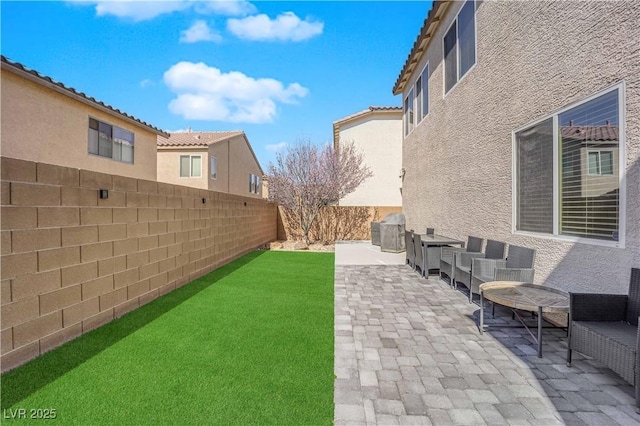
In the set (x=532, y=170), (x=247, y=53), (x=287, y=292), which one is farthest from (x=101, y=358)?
(x=247, y=53)

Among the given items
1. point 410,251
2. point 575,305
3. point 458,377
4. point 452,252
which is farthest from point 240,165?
point 575,305

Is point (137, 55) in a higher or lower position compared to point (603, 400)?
higher

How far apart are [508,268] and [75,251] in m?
6.33

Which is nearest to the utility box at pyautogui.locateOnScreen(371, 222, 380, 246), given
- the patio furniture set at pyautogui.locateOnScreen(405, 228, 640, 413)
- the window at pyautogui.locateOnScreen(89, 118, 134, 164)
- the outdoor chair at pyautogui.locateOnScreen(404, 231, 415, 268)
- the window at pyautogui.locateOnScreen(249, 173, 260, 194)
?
the outdoor chair at pyautogui.locateOnScreen(404, 231, 415, 268)

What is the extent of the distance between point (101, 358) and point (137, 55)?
11.5 meters

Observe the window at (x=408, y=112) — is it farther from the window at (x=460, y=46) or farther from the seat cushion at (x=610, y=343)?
the seat cushion at (x=610, y=343)

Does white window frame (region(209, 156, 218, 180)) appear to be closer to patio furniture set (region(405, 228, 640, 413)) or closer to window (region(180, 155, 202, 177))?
window (region(180, 155, 202, 177))

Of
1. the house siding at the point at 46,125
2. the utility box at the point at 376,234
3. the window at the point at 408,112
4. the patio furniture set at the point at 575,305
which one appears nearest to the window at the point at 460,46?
the window at the point at 408,112

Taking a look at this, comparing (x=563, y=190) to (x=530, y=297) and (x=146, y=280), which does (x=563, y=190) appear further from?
(x=146, y=280)

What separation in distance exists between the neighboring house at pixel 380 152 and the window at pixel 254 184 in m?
9.58

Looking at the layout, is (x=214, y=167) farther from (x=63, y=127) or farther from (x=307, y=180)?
(x=63, y=127)

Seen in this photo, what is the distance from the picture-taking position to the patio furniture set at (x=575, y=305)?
2.79 meters

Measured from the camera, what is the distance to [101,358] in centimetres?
347

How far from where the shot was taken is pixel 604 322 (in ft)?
10.7
